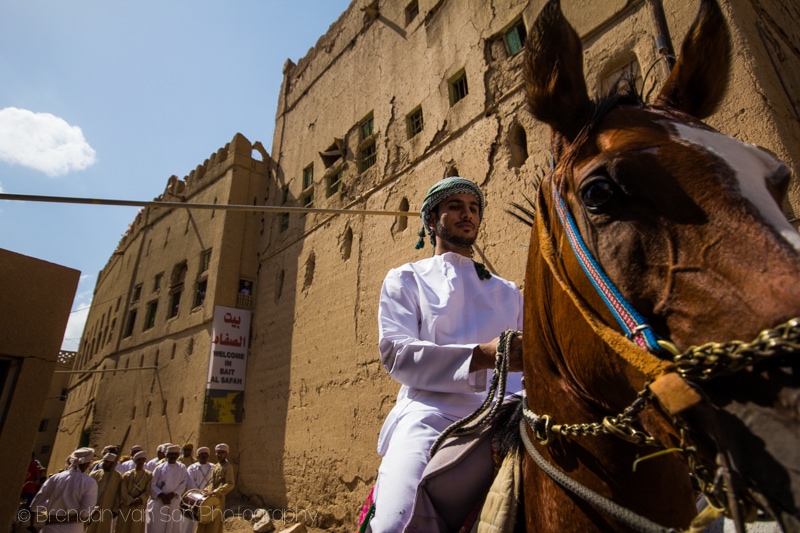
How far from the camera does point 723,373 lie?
0.70m

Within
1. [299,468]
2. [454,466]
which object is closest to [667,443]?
[454,466]

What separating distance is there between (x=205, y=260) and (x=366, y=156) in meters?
7.94

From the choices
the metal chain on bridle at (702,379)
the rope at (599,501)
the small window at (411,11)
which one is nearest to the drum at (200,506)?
the rope at (599,501)

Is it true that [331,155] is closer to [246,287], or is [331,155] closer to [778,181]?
[246,287]

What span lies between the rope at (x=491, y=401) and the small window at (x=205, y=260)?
15914 mm

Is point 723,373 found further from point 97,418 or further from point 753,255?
point 97,418

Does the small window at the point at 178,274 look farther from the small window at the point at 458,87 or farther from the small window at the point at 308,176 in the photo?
the small window at the point at 458,87

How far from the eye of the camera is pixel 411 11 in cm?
1164

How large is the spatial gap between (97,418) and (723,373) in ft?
75.8

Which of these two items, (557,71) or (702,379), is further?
(557,71)

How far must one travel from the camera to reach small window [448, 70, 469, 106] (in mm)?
9500

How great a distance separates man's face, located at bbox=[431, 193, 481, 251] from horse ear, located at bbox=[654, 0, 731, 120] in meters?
1.14

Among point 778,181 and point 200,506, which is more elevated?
point 778,181

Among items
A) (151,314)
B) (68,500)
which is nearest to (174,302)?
(151,314)
